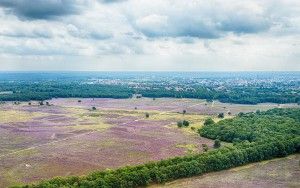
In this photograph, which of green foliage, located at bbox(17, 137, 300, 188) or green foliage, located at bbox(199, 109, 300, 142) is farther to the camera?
green foliage, located at bbox(199, 109, 300, 142)

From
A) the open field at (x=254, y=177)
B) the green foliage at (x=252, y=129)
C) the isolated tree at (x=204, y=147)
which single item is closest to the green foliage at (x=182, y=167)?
the open field at (x=254, y=177)

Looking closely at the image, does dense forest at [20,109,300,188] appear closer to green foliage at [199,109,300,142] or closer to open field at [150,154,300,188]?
green foliage at [199,109,300,142]

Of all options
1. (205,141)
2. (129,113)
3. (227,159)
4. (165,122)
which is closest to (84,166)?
(227,159)

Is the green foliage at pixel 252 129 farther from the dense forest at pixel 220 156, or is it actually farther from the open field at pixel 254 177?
the open field at pixel 254 177

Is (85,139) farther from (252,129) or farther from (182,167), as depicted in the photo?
(182,167)

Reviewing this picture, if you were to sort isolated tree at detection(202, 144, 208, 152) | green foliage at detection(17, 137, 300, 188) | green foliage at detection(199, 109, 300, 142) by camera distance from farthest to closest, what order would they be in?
1. green foliage at detection(199, 109, 300, 142)
2. isolated tree at detection(202, 144, 208, 152)
3. green foliage at detection(17, 137, 300, 188)

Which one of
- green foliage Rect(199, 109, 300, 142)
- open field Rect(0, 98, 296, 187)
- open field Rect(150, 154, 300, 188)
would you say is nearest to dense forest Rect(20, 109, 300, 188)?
green foliage Rect(199, 109, 300, 142)

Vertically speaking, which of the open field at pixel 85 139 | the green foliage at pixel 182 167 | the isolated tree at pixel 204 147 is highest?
the green foliage at pixel 182 167
